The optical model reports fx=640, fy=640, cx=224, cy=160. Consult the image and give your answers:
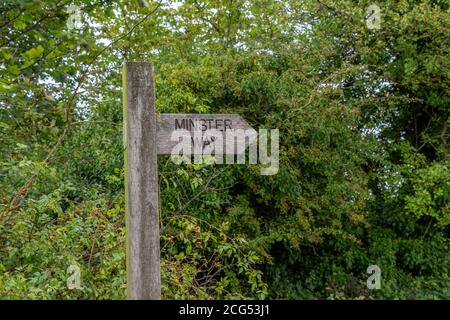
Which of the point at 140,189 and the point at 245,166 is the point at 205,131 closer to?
the point at 140,189

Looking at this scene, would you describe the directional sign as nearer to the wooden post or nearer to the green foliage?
the wooden post

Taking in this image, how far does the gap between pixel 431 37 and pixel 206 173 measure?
15.3ft

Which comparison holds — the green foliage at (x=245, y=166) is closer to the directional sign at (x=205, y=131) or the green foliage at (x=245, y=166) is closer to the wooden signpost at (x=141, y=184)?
the wooden signpost at (x=141, y=184)

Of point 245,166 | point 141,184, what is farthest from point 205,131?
point 245,166

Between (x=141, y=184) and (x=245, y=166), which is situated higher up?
(x=245, y=166)

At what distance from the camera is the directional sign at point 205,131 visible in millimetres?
3703

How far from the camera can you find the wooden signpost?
3564mm

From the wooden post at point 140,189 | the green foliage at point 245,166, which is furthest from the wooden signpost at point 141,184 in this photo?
the green foliage at point 245,166

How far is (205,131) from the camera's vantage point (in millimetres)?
3785

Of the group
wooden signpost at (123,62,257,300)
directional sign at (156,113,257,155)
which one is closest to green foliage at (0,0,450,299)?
wooden signpost at (123,62,257,300)

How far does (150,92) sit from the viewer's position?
3.63m

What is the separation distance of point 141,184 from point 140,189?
0.03m

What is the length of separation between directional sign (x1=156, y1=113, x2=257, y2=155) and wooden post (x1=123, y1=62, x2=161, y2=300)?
119 mm
